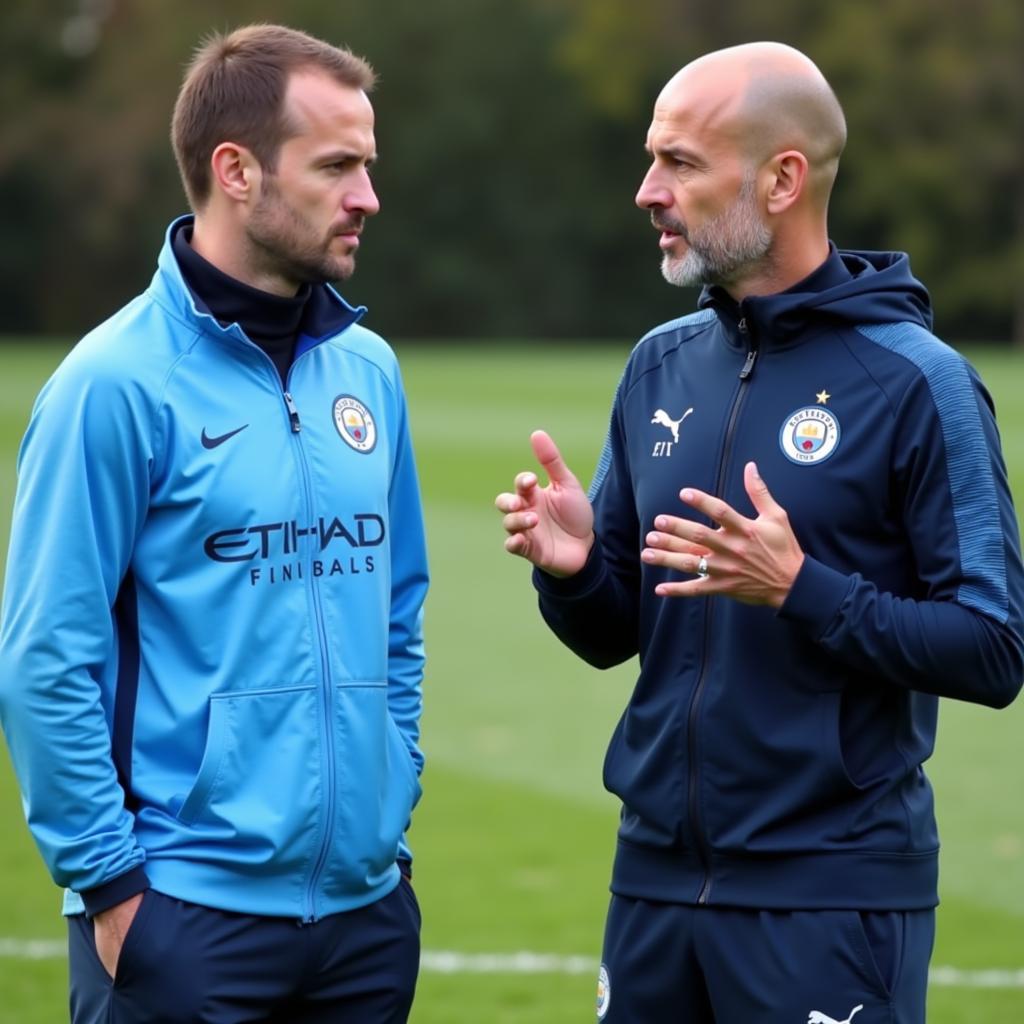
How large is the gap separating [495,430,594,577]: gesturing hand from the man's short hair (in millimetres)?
794

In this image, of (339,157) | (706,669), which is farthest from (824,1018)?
(339,157)

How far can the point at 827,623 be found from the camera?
339 cm

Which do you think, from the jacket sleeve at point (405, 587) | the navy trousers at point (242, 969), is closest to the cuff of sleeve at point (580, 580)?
the jacket sleeve at point (405, 587)

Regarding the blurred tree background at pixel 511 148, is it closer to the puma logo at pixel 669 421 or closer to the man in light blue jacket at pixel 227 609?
the puma logo at pixel 669 421

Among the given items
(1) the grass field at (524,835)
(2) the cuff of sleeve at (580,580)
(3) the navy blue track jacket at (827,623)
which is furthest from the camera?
(1) the grass field at (524,835)

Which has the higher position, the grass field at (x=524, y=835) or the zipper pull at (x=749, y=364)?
the zipper pull at (x=749, y=364)

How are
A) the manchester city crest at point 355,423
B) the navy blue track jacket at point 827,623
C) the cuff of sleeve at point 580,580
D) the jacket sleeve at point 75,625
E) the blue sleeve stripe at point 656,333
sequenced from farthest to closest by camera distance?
the blue sleeve stripe at point 656,333
the cuff of sleeve at point 580,580
the manchester city crest at point 355,423
the navy blue track jacket at point 827,623
the jacket sleeve at point 75,625

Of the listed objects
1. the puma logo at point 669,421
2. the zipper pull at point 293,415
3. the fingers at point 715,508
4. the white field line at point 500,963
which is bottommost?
the white field line at point 500,963

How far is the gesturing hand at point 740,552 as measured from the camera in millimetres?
3387

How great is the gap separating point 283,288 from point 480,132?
55.3 meters

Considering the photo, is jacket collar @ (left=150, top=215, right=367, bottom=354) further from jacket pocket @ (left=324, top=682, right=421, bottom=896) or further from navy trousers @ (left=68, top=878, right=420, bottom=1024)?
navy trousers @ (left=68, top=878, right=420, bottom=1024)

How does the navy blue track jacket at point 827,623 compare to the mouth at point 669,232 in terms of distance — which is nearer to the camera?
the navy blue track jacket at point 827,623

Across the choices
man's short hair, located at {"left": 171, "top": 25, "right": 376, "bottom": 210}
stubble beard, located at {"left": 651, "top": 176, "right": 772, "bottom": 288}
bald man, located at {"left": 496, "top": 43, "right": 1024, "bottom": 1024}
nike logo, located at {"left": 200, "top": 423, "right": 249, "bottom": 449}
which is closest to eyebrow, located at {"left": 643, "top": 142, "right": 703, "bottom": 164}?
bald man, located at {"left": 496, "top": 43, "right": 1024, "bottom": 1024}

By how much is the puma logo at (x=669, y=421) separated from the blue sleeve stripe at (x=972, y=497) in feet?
1.72
